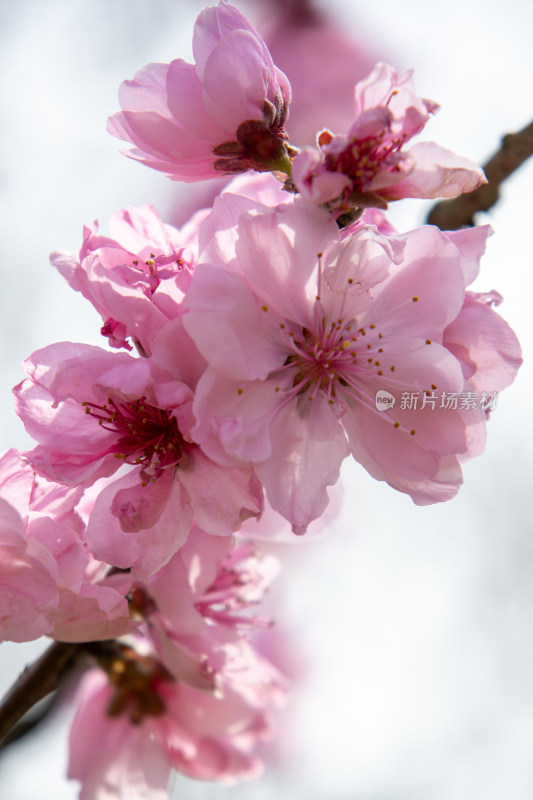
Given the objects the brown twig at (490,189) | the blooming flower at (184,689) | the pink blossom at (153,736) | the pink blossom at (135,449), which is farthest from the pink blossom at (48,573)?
the brown twig at (490,189)

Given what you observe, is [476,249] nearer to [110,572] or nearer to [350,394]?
[350,394]

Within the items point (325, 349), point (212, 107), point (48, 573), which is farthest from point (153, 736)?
point (212, 107)

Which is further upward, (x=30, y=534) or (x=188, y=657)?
(x=30, y=534)

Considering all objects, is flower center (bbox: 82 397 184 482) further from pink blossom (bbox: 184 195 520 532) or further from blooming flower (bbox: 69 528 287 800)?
blooming flower (bbox: 69 528 287 800)

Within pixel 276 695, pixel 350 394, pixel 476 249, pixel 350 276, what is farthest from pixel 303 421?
pixel 276 695

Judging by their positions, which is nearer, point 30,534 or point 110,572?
point 30,534

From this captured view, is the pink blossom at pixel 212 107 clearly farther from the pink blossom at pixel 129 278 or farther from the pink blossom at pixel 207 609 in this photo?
the pink blossom at pixel 207 609

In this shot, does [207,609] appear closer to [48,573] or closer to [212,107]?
[48,573]

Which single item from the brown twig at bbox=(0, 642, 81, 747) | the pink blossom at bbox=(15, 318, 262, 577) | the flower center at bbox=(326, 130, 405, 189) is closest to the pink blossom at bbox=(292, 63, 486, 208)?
the flower center at bbox=(326, 130, 405, 189)
